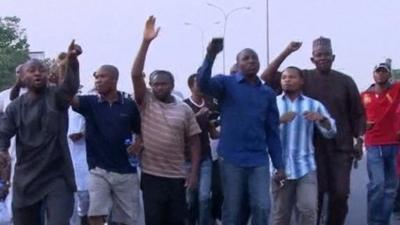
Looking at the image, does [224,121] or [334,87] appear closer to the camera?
[224,121]

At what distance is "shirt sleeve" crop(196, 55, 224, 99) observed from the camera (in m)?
9.34

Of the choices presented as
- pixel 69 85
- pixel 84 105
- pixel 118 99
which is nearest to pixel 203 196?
pixel 118 99

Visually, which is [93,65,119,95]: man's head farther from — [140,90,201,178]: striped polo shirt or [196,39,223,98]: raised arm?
[196,39,223,98]: raised arm

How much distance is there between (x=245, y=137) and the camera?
9836mm

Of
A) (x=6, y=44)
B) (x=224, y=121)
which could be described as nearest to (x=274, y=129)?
(x=224, y=121)

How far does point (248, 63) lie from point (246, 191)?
3.73 feet

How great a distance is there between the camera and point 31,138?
356 inches

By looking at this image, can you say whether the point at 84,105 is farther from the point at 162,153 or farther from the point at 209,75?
the point at 209,75

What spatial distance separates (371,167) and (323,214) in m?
0.98

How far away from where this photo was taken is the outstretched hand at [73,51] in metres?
8.73

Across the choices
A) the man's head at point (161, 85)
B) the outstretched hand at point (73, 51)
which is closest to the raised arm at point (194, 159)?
the man's head at point (161, 85)

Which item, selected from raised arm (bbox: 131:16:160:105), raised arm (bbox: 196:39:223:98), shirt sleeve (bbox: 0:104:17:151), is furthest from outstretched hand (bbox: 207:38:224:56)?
shirt sleeve (bbox: 0:104:17:151)

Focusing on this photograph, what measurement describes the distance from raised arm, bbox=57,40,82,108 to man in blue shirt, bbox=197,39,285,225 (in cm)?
136

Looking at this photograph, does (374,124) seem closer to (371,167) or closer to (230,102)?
(371,167)
